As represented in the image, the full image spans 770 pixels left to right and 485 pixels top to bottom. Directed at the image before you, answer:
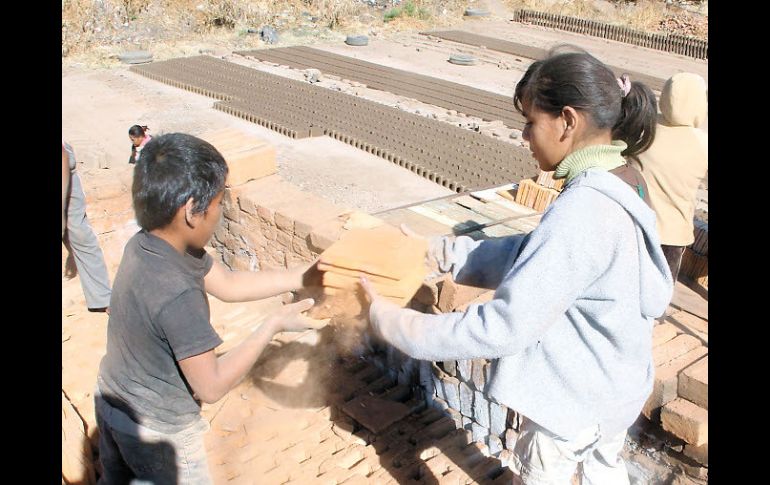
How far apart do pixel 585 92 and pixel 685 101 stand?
2.45m

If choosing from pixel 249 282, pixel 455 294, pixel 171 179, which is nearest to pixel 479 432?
pixel 455 294

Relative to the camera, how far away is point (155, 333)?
2.18 meters

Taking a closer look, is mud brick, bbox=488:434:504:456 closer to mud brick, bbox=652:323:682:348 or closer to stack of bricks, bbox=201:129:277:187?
mud brick, bbox=652:323:682:348

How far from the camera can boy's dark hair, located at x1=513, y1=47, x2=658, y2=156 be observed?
1.96 m

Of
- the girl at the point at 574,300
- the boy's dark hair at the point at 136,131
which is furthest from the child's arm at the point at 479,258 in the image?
the boy's dark hair at the point at 136,131

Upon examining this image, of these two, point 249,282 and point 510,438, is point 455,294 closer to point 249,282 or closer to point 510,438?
point 510,438

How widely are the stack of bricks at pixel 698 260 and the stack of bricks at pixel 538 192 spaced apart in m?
1.21

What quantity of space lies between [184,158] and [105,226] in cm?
417

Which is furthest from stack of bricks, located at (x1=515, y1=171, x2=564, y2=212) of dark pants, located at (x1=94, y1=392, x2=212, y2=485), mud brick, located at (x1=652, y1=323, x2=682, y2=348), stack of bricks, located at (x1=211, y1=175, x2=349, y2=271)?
dark pants, located at (x1=94, y1=392, x2=212, y2=485)

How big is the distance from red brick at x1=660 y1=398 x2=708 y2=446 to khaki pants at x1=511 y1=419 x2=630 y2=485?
73cm

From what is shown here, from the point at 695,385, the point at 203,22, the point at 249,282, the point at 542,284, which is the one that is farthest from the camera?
the point at 203,22

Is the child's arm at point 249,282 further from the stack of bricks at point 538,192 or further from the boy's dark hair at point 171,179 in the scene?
the stack of bricks at point 538,192

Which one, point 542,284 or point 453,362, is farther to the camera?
point 453,362

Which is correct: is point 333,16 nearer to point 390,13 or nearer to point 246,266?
Result: point 390,13
